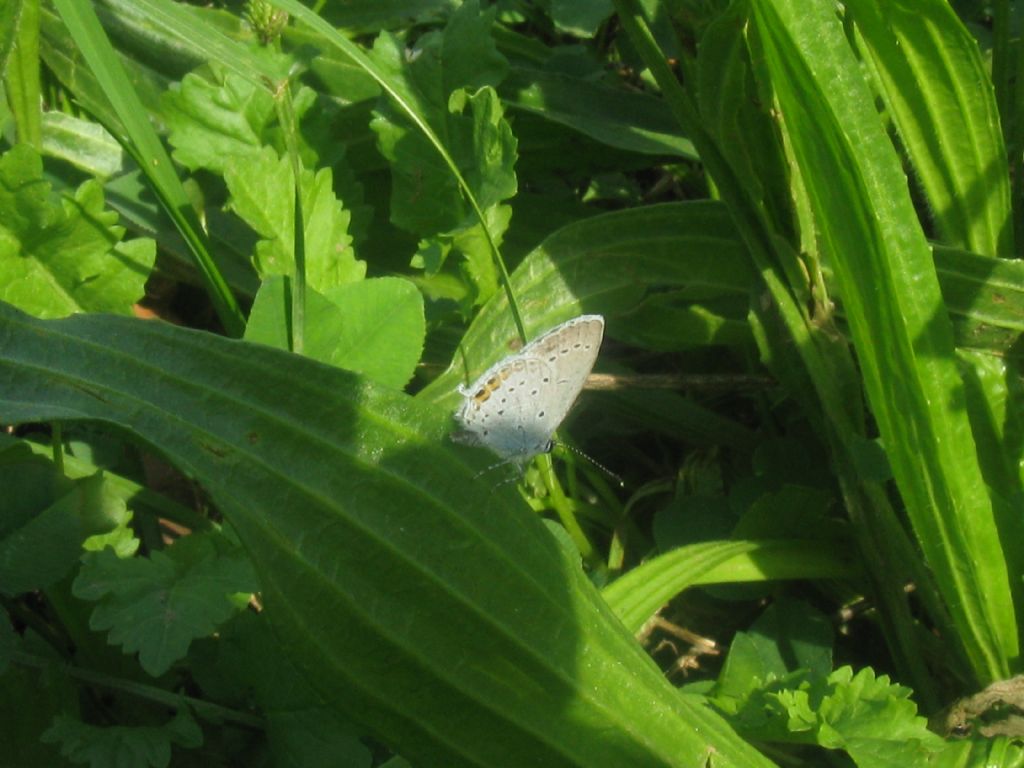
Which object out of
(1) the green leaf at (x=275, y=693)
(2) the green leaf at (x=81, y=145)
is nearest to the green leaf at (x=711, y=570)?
(1) the green leaf at (x=275, y=693)

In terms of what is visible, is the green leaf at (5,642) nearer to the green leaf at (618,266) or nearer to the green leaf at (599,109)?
the green leaf at (618,266)

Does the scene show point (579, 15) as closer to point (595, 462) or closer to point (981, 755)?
point (595, 462)

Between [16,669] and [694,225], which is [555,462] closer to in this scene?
[694,225]

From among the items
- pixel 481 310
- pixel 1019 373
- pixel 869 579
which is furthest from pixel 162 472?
pixel 1019 373

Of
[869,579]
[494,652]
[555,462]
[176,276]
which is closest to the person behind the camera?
[494,652]

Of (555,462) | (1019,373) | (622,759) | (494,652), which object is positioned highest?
(1019,373)

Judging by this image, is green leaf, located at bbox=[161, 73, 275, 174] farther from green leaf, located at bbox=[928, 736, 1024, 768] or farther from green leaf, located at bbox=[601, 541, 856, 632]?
green leaf, located at bbox=[928, 736, 1024, 768]
